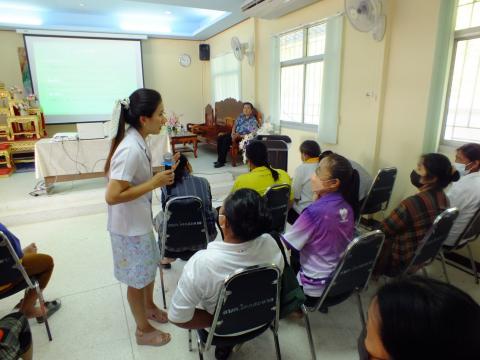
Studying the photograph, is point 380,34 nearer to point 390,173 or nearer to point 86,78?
point 390,173

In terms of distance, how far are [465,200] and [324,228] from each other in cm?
127

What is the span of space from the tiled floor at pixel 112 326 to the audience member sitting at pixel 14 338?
23.6 inches

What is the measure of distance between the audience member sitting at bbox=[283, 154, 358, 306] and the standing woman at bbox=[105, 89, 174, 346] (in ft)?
2.27

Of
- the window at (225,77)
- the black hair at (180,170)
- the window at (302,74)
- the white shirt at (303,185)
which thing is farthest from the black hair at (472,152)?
the window at (225,77)

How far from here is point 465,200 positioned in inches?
79.8

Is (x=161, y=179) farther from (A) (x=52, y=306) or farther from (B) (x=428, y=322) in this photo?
(A) (x=52, y=306)

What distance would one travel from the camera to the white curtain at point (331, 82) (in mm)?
3547

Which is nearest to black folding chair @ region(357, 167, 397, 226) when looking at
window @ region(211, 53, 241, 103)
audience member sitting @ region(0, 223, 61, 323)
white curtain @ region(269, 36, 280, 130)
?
audience member sitting @ region(0, 223, 61, 323)

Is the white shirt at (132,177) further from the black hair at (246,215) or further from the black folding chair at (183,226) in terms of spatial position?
the black hair at (246,215)

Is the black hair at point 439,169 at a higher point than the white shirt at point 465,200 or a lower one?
higher

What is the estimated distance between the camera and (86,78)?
6.30 m

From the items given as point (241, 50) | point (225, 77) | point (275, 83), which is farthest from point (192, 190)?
point (225, 77)

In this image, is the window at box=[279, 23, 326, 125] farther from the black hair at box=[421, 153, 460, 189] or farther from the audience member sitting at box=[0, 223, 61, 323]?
the audience member sitting at box=[0, 223, 61, 323]

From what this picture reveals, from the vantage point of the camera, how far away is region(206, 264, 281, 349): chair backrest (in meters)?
1.06
